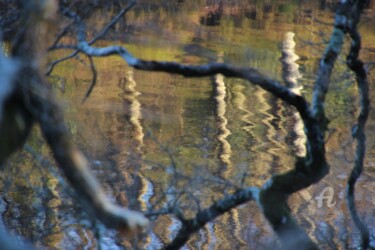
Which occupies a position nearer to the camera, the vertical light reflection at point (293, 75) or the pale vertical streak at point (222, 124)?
the pale vertical streak at point (222, 124)

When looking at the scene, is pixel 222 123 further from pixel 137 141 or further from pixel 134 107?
pixel 137 141

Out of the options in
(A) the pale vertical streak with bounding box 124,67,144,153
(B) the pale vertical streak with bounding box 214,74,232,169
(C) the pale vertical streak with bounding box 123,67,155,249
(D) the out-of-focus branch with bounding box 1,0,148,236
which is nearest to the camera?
(D) the out-of-focus branch with bounding box 1,0,148,236

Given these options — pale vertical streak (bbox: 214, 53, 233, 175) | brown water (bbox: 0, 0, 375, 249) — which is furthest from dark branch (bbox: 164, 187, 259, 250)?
pale vertical streak (bbox: 214, 53, 233, 175)

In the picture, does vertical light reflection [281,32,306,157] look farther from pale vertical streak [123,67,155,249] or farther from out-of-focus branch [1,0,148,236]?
out-of-focus branch [1,0,148,236]

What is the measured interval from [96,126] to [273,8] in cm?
1138

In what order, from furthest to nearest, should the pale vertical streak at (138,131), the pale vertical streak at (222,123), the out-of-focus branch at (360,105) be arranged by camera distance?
the pale vertical streak at (222,123) → the pale vertical streak at (138,131) → the out-of-focus branch at (360,105)

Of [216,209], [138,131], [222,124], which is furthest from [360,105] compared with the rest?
[222,124]

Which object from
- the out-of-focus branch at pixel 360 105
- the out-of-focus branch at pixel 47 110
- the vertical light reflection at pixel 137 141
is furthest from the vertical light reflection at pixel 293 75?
the out-of-focus branch at pixel 47 110

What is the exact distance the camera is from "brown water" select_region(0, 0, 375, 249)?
242 inches

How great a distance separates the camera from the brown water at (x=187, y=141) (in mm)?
6148

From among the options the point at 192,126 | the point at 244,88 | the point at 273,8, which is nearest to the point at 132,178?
the point at 192,126

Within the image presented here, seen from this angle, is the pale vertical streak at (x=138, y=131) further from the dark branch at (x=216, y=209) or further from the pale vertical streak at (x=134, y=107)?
the dark branch at (x=216, y=209)

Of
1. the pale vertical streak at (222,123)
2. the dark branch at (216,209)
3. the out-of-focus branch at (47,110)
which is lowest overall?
the pale vertical streak at (222,123)

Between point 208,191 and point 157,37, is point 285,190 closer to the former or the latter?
point 157,37
